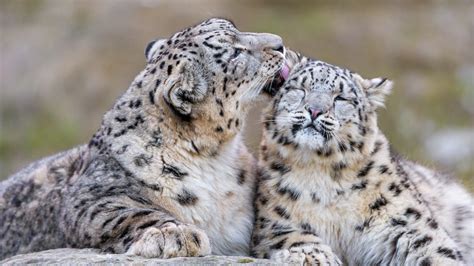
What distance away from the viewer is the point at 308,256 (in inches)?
334

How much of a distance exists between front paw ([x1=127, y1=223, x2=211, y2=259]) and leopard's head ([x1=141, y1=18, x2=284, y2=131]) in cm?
125

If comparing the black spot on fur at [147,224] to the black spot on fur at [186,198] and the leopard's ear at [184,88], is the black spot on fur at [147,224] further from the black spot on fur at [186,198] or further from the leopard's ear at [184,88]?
the leopard's ear at [184,88]

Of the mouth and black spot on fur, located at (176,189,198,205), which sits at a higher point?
the mouth

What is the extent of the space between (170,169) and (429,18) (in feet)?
52.2

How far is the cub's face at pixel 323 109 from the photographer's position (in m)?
8.86

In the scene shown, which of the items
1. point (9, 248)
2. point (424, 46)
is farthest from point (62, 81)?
point (9, 248)

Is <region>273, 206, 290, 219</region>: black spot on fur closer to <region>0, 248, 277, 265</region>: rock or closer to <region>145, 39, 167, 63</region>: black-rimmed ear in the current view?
<region>0, 248, 277, 265</region>: rock

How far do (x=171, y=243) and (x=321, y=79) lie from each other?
2.06m

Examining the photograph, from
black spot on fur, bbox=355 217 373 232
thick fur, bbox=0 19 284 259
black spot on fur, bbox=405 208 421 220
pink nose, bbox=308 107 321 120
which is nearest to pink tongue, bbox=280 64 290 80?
thick fur, bbox=0 19 284 259

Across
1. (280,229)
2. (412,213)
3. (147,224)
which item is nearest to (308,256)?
(280,229)

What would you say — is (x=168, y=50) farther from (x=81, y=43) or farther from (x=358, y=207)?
(x=81, y=43)

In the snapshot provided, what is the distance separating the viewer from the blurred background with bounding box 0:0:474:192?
69.2 feet

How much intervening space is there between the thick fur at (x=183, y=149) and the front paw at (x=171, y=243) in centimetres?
45

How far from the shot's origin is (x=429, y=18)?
24.0 m
